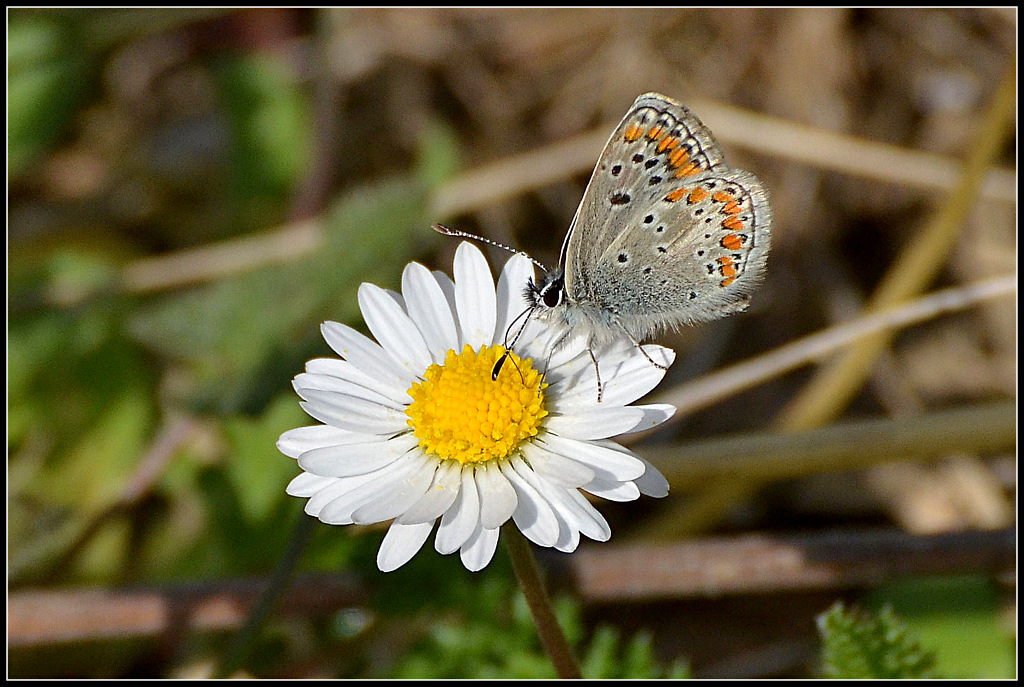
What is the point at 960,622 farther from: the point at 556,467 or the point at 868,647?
the point at 556,467

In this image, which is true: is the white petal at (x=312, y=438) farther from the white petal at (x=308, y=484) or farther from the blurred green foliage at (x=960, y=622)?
A: the blurred green foliage at (x=960, y=622)

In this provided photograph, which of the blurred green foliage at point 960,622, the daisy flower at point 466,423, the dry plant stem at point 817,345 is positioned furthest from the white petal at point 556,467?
the blurred green foliage at point 960,622

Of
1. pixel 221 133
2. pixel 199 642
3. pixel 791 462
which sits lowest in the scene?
pixel 199 642

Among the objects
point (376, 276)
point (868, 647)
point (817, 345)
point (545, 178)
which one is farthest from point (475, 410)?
point (545, 178)

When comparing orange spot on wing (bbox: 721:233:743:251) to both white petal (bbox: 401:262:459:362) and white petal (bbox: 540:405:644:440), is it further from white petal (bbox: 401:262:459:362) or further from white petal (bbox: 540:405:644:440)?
white petal (bbox: 401:262:459:362)

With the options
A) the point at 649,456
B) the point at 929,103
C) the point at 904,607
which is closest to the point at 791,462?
the point at 649,456

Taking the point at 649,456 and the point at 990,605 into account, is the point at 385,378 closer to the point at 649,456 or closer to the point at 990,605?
the point at 649,456

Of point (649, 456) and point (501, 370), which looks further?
point (649, 456)
